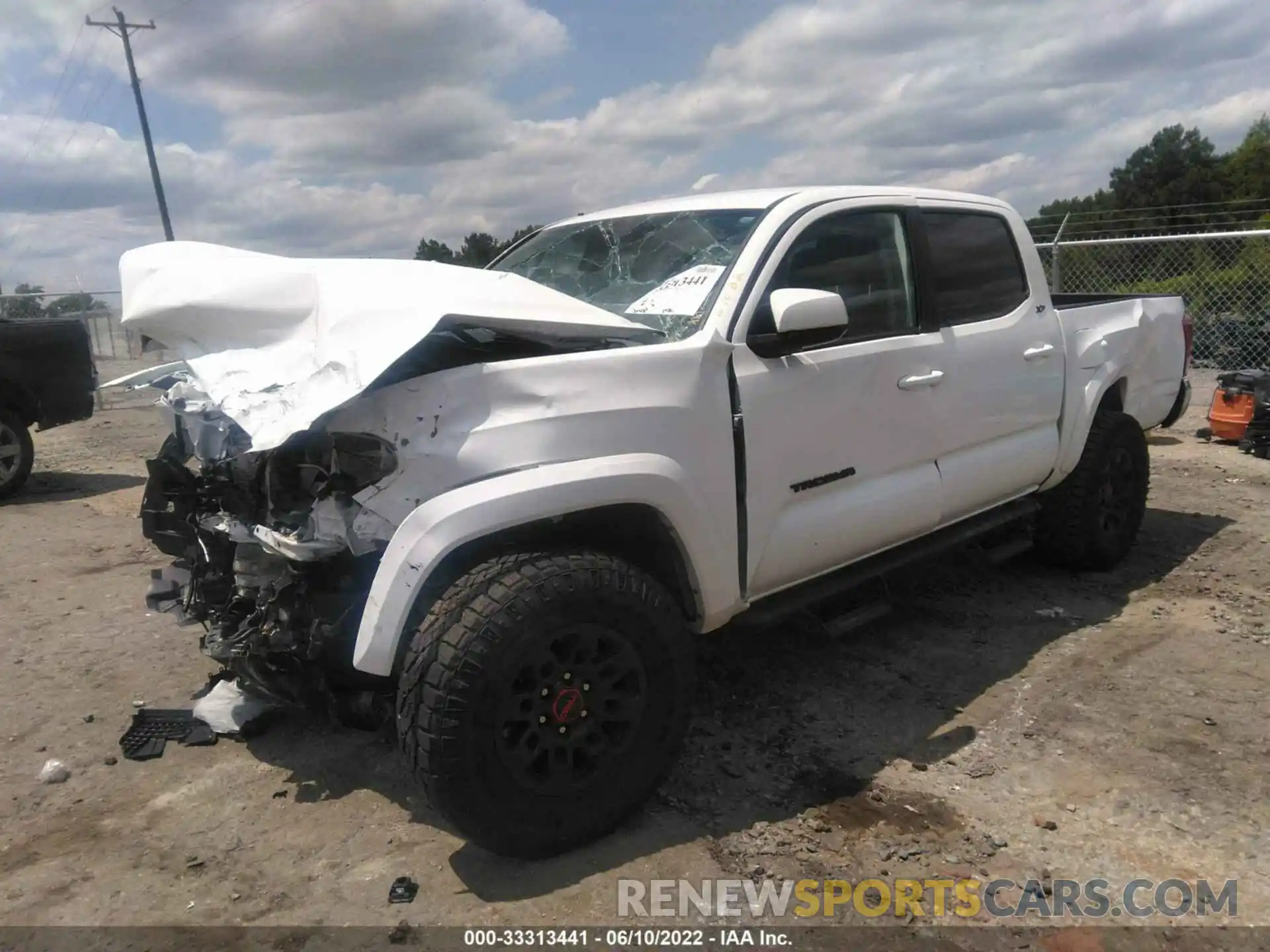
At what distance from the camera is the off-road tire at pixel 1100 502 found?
Answer: 486cm

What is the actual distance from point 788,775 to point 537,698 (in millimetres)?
1069

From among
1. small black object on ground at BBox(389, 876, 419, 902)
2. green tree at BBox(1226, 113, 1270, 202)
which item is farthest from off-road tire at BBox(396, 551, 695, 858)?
green tree at BBox(1226, 113, 1270, 202)

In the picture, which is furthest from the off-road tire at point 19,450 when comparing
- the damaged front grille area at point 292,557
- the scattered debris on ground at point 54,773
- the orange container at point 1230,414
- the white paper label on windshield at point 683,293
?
the orange container at point 1230,414

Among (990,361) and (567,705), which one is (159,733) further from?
(990,361)

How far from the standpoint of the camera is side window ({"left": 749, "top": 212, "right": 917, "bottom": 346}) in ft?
11.2

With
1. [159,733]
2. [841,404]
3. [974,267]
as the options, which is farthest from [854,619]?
[159,733]

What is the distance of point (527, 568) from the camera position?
267cm

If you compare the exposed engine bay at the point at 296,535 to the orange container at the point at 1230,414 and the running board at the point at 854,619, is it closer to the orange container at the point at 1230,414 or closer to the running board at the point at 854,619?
the running board at the point at 854,619

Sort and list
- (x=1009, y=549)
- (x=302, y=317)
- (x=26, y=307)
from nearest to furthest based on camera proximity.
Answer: (x=302, y=317)
(x=1009, y=549)
(x=26, y=307)

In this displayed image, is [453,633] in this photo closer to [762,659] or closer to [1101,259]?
[762,659]

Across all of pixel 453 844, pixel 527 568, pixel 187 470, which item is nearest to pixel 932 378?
pixel 527 568

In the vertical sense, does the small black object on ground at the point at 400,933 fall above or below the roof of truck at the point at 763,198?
below

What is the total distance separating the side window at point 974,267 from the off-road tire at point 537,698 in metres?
2.01

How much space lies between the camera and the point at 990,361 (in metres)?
4.11
